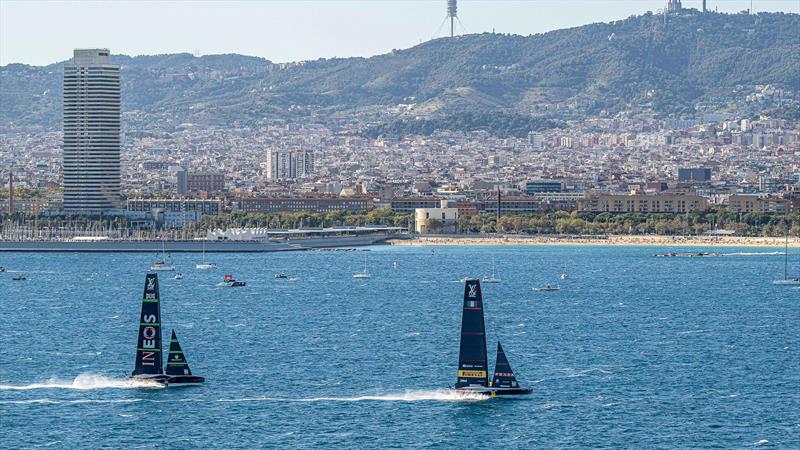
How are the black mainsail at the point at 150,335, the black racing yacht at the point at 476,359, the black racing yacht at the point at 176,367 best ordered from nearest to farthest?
the black racing yacht at the point at 476,359 < the black mainsail at the point at 150,335 < the black racing yacht at the point at 176,367

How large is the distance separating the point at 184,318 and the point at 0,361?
848 inches

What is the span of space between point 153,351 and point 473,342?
10.8 meters

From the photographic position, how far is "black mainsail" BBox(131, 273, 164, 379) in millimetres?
58531

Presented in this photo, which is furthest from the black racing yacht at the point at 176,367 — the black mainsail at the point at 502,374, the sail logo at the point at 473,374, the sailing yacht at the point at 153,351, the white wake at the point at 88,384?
the black mainsail at the point at 502,374

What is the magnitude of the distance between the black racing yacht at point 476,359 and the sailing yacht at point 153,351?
30.2 feet

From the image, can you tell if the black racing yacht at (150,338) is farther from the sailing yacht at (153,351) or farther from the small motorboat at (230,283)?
the small motorboat at (230,283)

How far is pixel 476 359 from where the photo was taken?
57219 millimetres

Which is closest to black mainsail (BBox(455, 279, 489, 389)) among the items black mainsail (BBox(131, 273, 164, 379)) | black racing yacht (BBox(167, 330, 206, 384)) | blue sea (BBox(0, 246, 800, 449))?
blue sea (BBox(0, 246, 800, 449))

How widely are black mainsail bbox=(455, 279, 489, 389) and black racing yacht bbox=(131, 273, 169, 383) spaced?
953 centimetres

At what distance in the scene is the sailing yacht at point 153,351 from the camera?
5862 centimetres

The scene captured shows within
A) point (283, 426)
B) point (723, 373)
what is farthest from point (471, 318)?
point (723, 373)

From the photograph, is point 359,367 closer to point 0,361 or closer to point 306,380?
point 306,380

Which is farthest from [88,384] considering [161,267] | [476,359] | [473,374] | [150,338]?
[161,267]

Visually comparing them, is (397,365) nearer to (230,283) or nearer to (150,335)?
(150,335)
